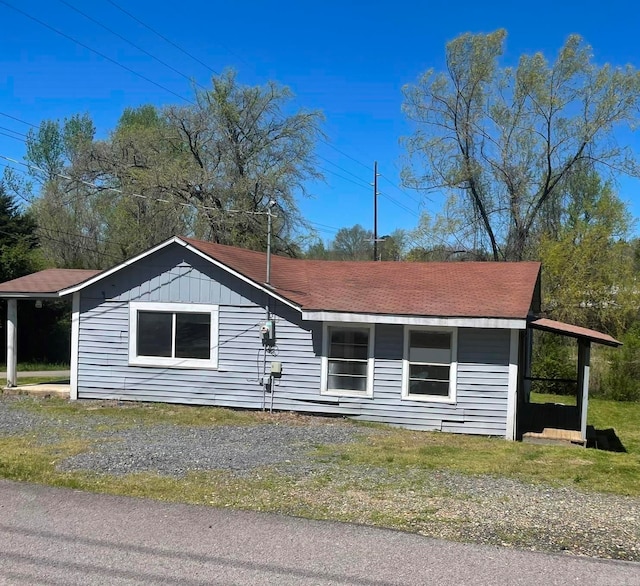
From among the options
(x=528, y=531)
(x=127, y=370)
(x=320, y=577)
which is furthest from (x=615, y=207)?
(x=320, y=577)

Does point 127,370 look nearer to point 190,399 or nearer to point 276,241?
point 190,399

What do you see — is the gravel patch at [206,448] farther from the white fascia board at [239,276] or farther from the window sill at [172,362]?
the white fascia board at [239,276]

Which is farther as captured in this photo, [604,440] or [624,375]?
[624,375]

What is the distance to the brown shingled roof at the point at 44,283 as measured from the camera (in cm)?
1444

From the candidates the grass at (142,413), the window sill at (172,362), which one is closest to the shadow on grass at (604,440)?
the grass at (142,413)

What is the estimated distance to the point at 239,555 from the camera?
4.71 meters

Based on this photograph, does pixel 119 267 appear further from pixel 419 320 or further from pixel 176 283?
pixel 419 320

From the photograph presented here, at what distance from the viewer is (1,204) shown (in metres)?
25.4

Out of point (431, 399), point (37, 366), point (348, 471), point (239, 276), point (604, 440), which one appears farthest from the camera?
point (37, 366)

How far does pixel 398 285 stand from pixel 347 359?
225cm

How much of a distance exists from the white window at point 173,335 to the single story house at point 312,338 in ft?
0.08

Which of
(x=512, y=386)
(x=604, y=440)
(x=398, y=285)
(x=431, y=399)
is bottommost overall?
(x=604, y=440)

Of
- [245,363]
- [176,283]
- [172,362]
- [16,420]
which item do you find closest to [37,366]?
[172,362]

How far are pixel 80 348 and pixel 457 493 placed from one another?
9.60m
